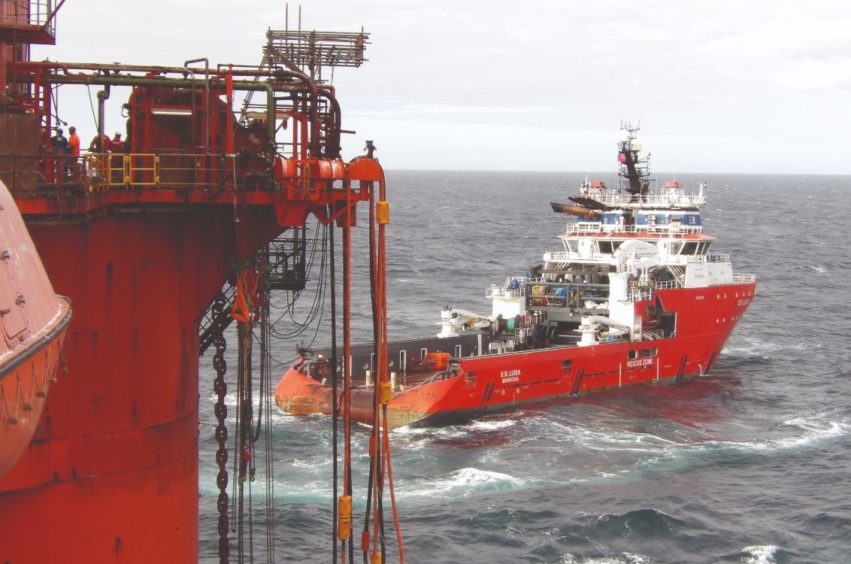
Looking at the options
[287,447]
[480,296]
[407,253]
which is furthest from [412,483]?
[407,253]

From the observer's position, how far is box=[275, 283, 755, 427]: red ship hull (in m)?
37.9

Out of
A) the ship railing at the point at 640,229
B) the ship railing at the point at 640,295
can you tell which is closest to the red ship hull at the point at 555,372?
the ship railing at the point at 640,295

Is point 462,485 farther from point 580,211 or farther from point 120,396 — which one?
point 580,211

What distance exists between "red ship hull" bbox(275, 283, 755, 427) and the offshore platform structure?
2609 cm

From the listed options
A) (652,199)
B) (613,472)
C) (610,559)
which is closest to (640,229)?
(652,199)

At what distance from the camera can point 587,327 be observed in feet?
Result: 145

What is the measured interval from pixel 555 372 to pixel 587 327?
124 inches

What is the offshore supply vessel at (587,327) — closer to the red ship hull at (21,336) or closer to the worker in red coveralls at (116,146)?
the worker in red coveralls at (116,146)

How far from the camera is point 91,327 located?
1024cm

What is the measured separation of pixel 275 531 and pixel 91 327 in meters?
17.3

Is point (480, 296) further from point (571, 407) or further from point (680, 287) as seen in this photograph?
point (571, 407)

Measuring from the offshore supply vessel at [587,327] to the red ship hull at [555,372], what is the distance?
0.05 metres

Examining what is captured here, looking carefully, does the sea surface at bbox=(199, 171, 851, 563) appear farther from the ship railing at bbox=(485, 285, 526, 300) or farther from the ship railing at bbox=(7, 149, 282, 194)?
the ship railing at bbox=(485, 285, 526, 300)

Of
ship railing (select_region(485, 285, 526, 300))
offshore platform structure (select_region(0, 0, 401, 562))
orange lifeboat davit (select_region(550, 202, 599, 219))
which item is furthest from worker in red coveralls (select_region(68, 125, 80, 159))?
orange lifeboat davit (select_region(550, 202, 599, 219))
